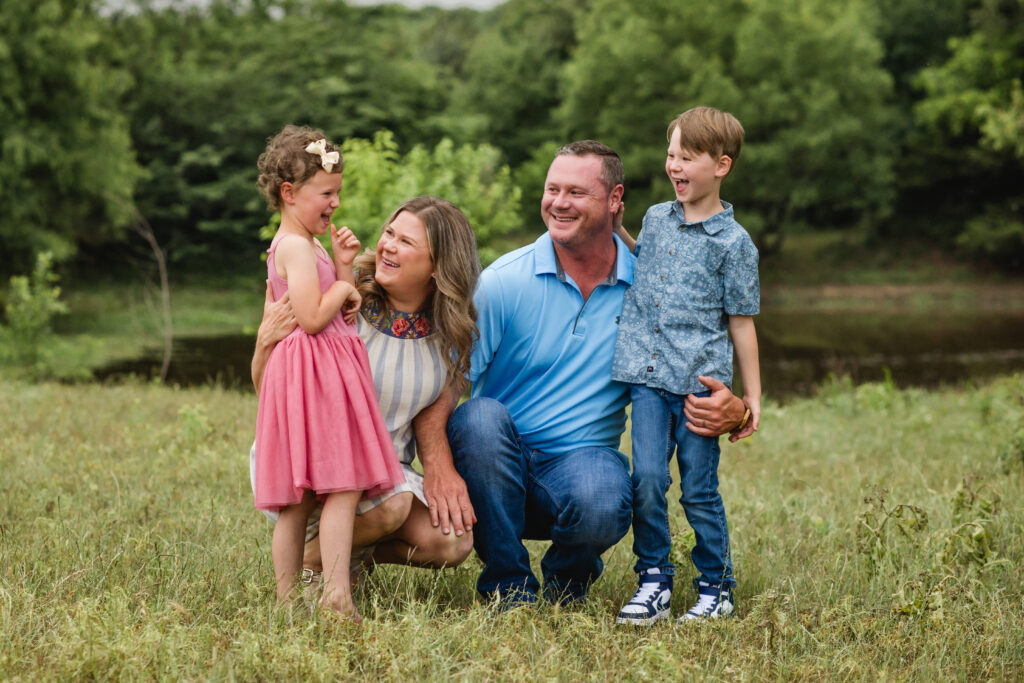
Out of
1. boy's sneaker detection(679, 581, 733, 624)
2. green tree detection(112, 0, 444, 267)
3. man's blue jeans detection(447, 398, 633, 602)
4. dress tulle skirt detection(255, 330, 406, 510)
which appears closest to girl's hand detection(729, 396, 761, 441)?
man's blue jeans detection(447, 398, 633, 602)

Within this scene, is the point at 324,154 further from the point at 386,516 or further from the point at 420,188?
the point at 420,188

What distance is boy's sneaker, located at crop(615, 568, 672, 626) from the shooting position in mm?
3318

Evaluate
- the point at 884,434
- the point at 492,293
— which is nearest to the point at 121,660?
the point at 492,293

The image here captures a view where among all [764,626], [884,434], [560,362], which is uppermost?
[560,362]

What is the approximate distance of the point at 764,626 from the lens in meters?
3.25

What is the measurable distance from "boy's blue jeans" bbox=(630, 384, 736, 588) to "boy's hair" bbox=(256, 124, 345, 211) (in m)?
1.38

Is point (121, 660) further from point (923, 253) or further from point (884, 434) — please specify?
point (923, 253)

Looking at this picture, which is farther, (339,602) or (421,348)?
(421,348)

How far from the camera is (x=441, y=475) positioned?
3.38 m

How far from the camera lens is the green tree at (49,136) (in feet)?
65.6

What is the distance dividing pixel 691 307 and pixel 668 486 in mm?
638

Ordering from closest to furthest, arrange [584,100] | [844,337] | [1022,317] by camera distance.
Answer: [844,337]
[1022,317]
[584,100]

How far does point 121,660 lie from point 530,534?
1659 mm

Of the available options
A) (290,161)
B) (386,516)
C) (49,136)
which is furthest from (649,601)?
(49,136)
